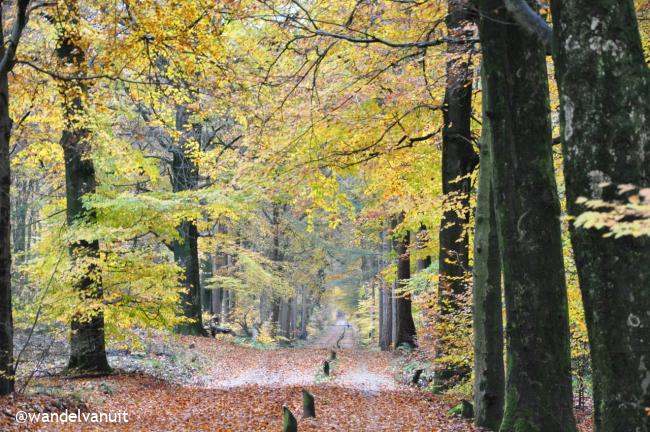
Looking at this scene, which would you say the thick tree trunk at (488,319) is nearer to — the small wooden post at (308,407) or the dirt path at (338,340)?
the small wooden post at (308,407)

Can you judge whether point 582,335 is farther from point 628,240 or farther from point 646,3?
point 628,240

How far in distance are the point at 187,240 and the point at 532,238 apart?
1776 cm

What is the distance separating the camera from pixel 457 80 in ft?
34.0

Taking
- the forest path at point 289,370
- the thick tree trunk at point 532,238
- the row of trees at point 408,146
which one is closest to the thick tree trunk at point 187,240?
the forest path at point 289,370

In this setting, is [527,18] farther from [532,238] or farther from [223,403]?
[223,403]

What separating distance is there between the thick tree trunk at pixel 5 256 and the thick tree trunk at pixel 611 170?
785 centimetres

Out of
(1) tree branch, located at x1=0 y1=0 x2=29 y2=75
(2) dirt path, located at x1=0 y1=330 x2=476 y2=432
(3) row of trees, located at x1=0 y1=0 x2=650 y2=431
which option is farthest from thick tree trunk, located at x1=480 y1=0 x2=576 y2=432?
(1) tree branch, located at x1=0 y1=0 x2=29 y2=75

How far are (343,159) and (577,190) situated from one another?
8.06 m

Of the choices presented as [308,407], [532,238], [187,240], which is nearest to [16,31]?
[308,407]

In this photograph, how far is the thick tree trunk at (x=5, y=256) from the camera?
814 centimetres

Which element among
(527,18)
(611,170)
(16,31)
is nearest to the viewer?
(611,170)

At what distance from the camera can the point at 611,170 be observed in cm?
362

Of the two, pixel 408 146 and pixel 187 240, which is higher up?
pixel 408 146

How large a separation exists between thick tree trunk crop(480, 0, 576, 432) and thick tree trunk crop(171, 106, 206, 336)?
14877 millimetres
